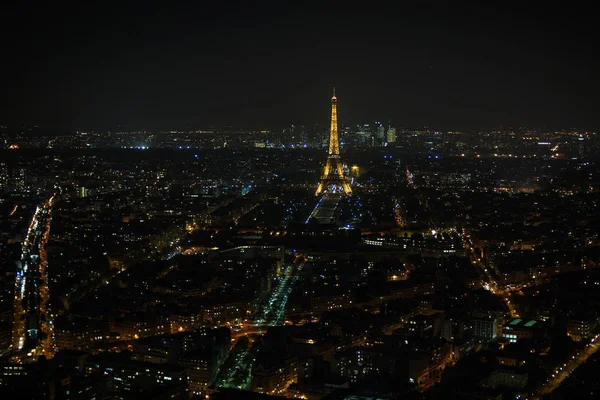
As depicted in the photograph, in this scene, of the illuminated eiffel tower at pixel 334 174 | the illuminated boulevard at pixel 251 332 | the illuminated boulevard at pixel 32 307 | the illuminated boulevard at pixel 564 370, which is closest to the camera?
the illuminated boulevard at pixel 564 370

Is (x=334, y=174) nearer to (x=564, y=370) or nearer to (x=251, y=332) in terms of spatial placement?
(x=251, y=332)

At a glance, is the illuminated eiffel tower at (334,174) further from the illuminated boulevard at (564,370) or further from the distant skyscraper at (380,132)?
the distant skyscraper at (380,132)

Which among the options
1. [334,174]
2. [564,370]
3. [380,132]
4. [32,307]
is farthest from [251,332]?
[380,132]

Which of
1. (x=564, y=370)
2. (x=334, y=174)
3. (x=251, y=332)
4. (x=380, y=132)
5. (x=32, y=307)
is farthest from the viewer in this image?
(x=380, y=132)

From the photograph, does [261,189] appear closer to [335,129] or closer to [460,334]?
[335,129]

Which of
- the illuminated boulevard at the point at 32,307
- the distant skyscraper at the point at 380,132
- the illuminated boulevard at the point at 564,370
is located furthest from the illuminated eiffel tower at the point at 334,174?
the distant skyscraper at the point at 380,132

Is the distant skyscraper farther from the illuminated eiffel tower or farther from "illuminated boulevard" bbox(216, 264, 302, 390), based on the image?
"illuminated boulevard" bbox(216, 264, 302, 390)
